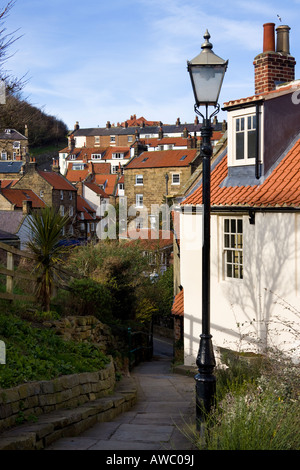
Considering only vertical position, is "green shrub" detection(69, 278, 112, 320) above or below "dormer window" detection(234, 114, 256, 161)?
below

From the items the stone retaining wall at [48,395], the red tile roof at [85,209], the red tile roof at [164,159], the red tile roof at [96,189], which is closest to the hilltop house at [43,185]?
the red tile roof at [85,209]

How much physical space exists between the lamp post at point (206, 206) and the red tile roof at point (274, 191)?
502 cm

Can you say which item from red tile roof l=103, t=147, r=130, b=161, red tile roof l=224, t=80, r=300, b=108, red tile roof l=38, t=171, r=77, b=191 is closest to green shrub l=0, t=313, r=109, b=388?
red tile roof l=224, t=80, r=300, b=108

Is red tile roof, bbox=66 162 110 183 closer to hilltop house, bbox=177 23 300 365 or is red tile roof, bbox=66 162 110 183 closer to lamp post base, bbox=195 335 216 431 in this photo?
hilltop house, bbox=177 23 300 365

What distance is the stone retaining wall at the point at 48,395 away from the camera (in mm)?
7270

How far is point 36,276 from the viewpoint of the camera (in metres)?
13.1

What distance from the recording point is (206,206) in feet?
24.0

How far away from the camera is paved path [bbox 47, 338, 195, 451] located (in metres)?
6.62

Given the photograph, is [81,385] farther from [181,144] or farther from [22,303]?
[181,144]

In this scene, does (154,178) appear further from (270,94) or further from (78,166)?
(270,94)

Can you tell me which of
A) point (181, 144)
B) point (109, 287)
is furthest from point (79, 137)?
point (109, 287)

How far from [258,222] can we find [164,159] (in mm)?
48812

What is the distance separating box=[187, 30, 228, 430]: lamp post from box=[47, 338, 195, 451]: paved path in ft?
1.80

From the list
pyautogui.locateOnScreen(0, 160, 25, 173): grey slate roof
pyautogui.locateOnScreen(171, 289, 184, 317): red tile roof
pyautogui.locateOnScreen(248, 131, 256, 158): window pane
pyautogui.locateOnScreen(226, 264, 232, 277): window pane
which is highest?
pyautogui.locateOnScreen(0, 160, 25, 173): grey slate roof
